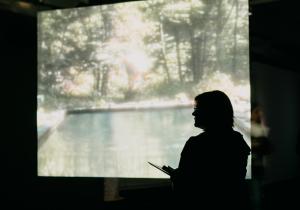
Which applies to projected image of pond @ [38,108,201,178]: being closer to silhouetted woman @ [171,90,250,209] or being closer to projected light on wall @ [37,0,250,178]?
projected light on wall @ [37,0,250,178]

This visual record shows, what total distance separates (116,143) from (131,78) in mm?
655

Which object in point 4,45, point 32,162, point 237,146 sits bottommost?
point 32,162

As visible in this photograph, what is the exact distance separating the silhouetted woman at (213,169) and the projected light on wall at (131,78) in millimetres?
1742

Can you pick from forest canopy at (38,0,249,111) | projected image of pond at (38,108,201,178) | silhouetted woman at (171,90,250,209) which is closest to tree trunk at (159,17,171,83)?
forest canopy at (38,0,249,111)

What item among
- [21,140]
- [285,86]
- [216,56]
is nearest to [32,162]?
[21,140]

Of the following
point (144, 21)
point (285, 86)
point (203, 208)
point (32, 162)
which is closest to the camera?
point (203, 208)

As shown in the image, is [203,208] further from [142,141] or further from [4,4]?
[4,4]

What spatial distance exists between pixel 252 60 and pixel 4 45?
268 cm

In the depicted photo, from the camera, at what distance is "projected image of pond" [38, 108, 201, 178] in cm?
425

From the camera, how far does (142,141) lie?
4348 millimetres

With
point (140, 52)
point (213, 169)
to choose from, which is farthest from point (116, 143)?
point (213, 169)

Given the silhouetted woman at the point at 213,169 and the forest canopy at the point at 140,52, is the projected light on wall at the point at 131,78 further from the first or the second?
the silhouetted woman at the point at 213,169

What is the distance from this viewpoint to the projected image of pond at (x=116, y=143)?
14.0 feet

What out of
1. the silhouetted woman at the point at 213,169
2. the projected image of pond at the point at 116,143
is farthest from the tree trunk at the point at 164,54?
the silhouetted woman at the point at 213,169
